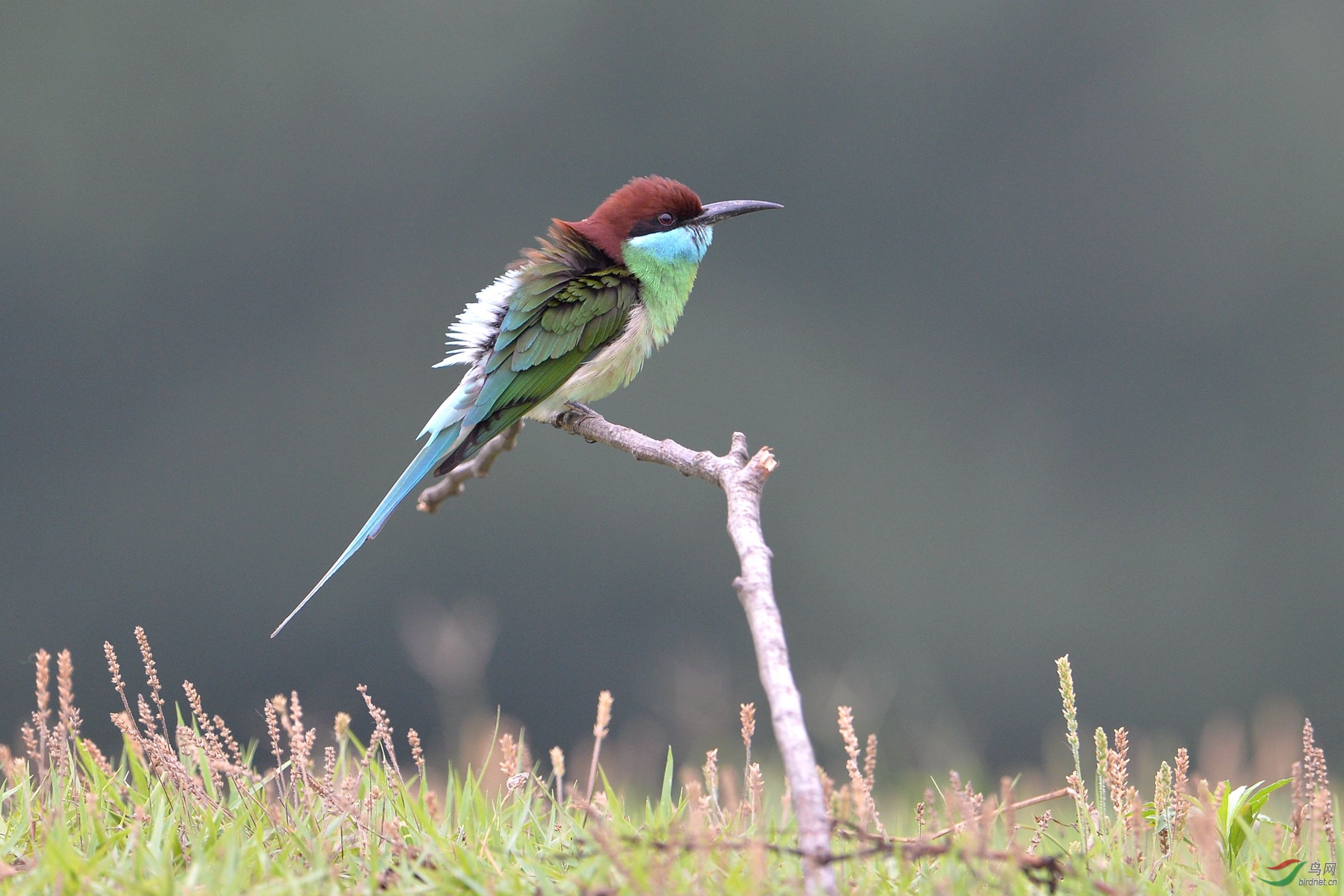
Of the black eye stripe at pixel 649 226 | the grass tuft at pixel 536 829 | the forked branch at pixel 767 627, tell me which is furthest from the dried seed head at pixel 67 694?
the black eye stripe at pixel 649 226

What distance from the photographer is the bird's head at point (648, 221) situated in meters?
3.61

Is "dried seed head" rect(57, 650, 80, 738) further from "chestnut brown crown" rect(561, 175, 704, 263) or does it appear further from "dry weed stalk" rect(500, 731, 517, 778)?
"chestnut brown crown" rect(561, 175, 704, 263)

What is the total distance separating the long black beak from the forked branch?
5.22ft

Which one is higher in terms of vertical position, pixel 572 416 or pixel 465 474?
pixel 572 416

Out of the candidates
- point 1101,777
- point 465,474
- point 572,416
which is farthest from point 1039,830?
point 572,416

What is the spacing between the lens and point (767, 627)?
1.52m

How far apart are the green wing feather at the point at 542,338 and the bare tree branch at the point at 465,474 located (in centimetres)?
20

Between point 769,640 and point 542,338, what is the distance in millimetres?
1907

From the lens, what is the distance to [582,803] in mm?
1482

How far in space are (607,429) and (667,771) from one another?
2.98 feet

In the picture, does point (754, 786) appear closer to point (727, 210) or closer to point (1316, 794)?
point (1316, 794)

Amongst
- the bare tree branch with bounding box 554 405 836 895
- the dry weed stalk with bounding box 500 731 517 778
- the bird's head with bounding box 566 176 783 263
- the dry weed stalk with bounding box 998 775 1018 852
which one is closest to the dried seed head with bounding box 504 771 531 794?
the dry weed stalk with bounding box 500 731 517 778

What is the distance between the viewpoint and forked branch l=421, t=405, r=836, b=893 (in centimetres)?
139

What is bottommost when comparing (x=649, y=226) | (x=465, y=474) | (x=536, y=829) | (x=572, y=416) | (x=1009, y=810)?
(x=536, y=829)
